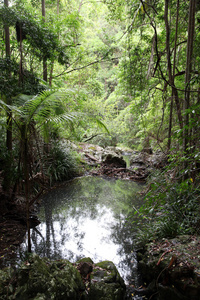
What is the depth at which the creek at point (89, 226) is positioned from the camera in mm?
3141

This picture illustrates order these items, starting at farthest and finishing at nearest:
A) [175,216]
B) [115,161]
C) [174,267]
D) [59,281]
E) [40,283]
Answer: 1. [115,161]
2. [175,216]
3. [174,267]
4. [59,281]
5. [40,283]

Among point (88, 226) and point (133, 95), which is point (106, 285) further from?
point (133, 95)

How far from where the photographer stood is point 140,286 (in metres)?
2.50

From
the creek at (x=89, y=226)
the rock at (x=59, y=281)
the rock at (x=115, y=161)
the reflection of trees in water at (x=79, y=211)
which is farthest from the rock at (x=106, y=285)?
the rock at (x=115, y=161)

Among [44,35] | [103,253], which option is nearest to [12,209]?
[103,253]

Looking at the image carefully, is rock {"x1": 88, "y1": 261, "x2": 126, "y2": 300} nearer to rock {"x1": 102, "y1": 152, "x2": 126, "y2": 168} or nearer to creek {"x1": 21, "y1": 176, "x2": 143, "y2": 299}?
creek {"x1": 21, "y1": 176, "x2": 143, "y2": 299}

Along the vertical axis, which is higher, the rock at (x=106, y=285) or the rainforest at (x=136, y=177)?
the rainforest at (x=136, y=177)

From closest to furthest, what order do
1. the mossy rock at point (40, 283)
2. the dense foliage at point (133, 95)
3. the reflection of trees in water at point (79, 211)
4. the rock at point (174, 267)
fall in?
the mossy rock at point (40, 283) → the rock at point (174, 267) → the dense foliage at point (133, 95) → the reflection of trees in water at point (79, 211)

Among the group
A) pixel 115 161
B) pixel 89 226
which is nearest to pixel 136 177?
pixel 115 161

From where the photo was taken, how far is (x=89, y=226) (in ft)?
13.7

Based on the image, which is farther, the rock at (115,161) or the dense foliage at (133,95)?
the rock at (115,161)

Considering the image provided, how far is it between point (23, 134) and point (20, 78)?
204 cm

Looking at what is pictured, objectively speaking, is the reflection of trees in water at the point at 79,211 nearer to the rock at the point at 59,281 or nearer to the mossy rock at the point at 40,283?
the rock at the point at 59,281

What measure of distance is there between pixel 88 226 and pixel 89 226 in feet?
0.07
